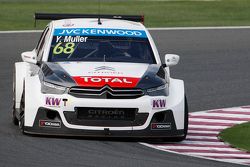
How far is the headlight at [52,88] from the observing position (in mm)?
13477

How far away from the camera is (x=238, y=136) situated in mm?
14570

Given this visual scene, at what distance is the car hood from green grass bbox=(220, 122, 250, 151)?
1192 millimetres

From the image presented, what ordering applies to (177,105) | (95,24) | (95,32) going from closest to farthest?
(177,105), (95,32), (95,24)

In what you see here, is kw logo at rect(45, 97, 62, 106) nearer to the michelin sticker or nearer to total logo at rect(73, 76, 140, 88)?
total logo at rect(73, 76, 140, 88)

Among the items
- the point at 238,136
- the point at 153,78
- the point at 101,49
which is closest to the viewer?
the point at 153,78

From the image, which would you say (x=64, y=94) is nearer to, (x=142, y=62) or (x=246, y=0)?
(x=142, y=62)

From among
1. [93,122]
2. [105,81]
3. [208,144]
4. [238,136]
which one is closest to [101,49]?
[105,81]

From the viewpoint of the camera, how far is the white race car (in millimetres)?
13367

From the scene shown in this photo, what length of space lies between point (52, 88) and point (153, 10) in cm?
1781

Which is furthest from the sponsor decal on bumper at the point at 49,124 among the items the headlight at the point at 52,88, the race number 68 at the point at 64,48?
the race number 68 at the point at 64,48

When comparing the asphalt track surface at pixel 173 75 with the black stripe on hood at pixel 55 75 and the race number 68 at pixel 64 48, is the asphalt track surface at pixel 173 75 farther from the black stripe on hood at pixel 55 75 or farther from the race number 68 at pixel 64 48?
the race number 68 at pixel 64 48

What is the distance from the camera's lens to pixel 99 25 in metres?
15.3

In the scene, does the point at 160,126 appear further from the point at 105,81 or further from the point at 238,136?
the point at 238,136

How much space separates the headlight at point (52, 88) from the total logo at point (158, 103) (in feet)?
3.52
